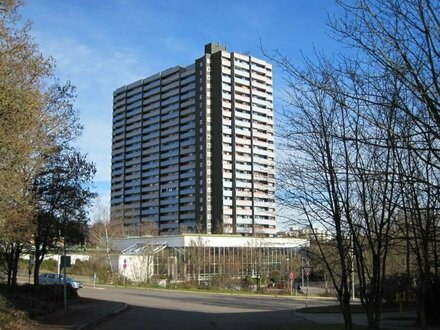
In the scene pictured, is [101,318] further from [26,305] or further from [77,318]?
[26,305]

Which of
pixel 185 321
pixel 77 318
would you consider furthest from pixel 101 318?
pixel 185 321

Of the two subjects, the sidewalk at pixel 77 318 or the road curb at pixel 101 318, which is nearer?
the sidewalk at pixel 77 318

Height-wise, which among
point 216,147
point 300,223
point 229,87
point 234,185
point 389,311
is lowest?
point 389,311

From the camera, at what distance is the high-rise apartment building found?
436ft

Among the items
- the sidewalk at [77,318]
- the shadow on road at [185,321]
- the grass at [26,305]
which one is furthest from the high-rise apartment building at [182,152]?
the sidewalk at [77,318]

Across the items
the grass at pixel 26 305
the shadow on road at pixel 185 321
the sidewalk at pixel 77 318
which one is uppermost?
the grass at pixel 26 305

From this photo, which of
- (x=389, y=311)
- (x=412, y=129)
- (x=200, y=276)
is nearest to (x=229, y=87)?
(x=200, y=276)

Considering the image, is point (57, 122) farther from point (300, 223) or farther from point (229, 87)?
point (229, 87)

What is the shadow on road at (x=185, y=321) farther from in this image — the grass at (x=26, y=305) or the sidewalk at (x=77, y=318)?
the grass at (x=26, y=305)

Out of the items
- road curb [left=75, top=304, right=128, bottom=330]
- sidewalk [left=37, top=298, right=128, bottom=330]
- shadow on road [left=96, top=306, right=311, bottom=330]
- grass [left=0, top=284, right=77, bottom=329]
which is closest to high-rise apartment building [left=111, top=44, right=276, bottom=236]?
grass [left=0, top=284, right=77, bottom=329]

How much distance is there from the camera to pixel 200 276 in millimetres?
64625

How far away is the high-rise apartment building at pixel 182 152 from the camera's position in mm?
132875

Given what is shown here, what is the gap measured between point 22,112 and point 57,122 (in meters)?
11.6

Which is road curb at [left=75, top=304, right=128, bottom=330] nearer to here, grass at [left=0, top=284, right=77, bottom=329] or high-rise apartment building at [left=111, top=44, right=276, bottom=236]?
grass at [left=0, top=284, right=77, bottom=329]
